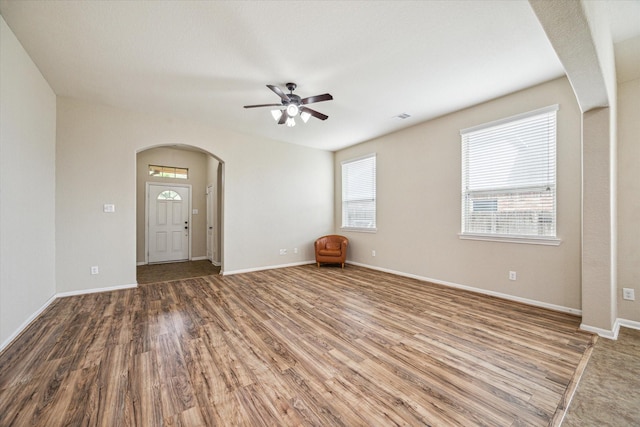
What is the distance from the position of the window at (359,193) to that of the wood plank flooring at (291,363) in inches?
→ 100

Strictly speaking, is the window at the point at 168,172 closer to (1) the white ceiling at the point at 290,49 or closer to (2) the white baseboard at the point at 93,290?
(1) the white ceiling at the point at 290,49

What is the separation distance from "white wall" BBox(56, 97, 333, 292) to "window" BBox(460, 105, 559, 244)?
3.64 meters

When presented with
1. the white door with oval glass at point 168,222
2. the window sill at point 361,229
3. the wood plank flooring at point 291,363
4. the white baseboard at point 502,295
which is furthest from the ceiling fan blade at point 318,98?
the white door with oval glass at point 168,222

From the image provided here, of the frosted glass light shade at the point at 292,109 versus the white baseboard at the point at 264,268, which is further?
the white baseboard at the point at 264,268

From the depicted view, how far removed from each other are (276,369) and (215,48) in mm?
3068

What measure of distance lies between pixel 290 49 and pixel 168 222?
19.5 ft

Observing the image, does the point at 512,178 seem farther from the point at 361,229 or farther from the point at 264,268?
the point at 264,268

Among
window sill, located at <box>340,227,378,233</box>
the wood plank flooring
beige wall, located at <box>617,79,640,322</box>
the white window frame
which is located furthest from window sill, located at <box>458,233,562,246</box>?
the white window frame

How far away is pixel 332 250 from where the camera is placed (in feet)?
19.4

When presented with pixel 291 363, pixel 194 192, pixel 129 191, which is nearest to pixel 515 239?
pixel 291 363

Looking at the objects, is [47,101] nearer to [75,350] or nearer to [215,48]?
[215,48]

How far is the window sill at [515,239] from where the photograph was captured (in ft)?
10.5

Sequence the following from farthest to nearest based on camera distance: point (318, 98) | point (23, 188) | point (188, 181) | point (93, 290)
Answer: point (188, 181) < point (93, 290) < point (318, 98) < point (23, 188)

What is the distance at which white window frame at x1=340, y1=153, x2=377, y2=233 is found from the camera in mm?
5684
